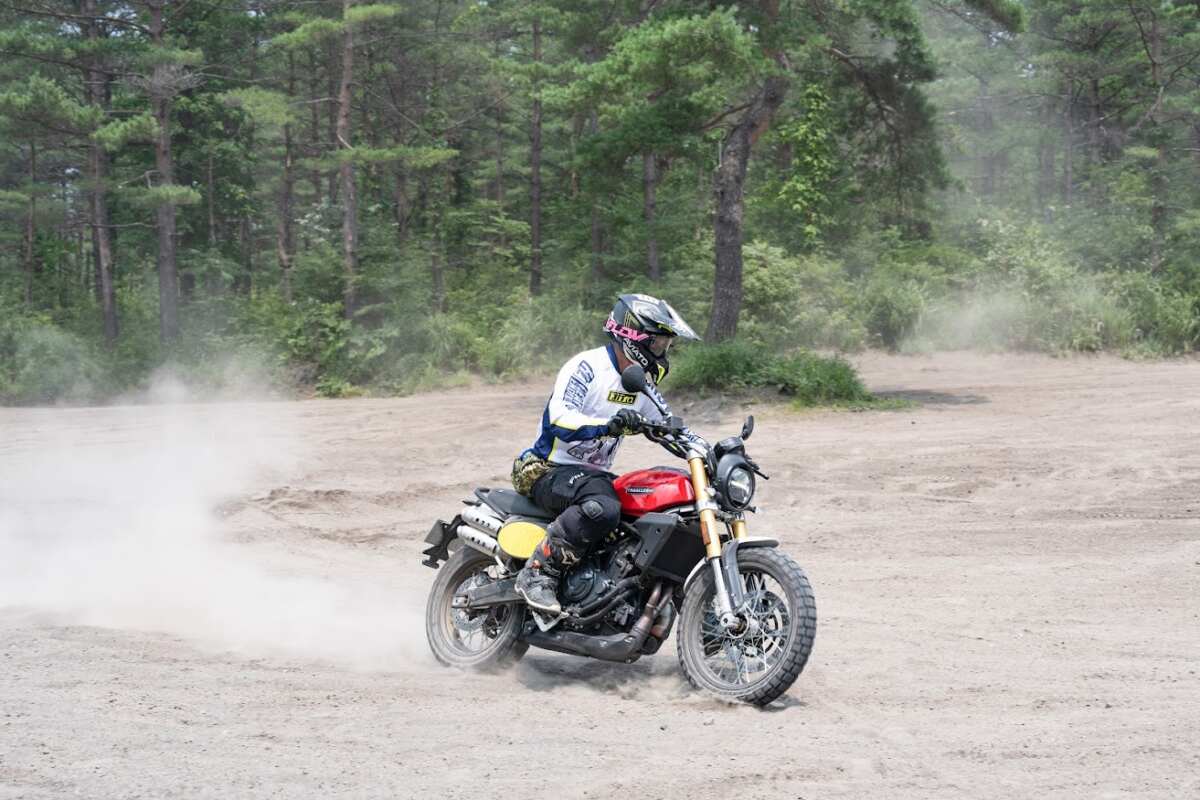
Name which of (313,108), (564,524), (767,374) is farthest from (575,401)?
(313,108)

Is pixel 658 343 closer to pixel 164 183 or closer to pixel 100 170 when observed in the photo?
pixel 164 183

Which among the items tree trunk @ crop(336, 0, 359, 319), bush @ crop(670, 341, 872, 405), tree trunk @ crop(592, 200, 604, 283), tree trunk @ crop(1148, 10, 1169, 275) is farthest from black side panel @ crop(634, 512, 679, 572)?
tree trunk @ crop(1148, 10, 1169, 275)

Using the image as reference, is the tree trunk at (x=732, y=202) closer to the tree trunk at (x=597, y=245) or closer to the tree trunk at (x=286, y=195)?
the tree trunk at (x=597, y=245)

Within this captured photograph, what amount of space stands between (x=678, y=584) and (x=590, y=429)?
38.5 inches

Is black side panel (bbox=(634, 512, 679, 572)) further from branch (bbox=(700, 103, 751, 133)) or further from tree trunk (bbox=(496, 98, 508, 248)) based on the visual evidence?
tree trunk (bbox=(496, 98, 508, 248))

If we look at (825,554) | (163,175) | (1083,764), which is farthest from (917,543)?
(163,175)

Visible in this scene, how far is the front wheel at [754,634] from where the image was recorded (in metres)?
5.86

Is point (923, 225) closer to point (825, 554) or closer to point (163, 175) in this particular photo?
point (163, 175)

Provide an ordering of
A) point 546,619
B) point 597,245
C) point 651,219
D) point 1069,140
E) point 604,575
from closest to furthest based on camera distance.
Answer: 1. point 604,575
2. point 546,619
3. point 651,219
4. point 597,245
5. point 1069,140

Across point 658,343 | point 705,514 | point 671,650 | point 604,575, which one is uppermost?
point 658,343

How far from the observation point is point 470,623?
750 cm

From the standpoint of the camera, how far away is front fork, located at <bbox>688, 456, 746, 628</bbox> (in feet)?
20.2

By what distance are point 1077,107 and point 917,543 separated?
1487 inches

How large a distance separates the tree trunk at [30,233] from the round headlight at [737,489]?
32380 millimetres
